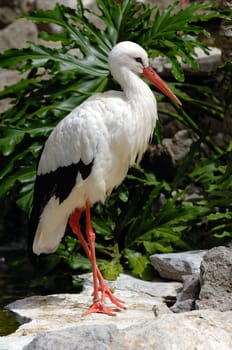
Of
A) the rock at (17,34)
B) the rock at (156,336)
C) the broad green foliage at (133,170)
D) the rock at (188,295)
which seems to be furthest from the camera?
the rock at (17,34)

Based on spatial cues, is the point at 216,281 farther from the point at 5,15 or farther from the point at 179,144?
the point at 5,15

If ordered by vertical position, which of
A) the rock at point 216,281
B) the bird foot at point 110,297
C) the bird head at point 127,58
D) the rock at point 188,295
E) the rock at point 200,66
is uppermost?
the bird head at point 127,58

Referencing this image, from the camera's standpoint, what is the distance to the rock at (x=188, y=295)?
5.66 m

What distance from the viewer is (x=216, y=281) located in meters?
5.47

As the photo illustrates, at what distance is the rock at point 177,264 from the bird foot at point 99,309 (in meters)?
0.81

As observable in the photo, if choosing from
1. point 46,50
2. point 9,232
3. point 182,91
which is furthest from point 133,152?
point 9,232

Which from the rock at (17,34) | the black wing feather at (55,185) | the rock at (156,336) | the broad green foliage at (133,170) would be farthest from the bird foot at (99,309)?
the rock at (17,34)

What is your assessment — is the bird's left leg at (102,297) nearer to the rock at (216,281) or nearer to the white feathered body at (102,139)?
the white feathered body at (102,139)

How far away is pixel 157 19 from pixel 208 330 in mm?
3799

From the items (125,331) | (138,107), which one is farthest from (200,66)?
(125,331)

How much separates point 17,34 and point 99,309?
6.54m

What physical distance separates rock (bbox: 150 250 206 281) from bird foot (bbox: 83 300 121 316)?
809 millimetres

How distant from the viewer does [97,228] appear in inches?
289

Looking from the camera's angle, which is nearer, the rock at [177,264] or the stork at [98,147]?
the stork at [98,147]
